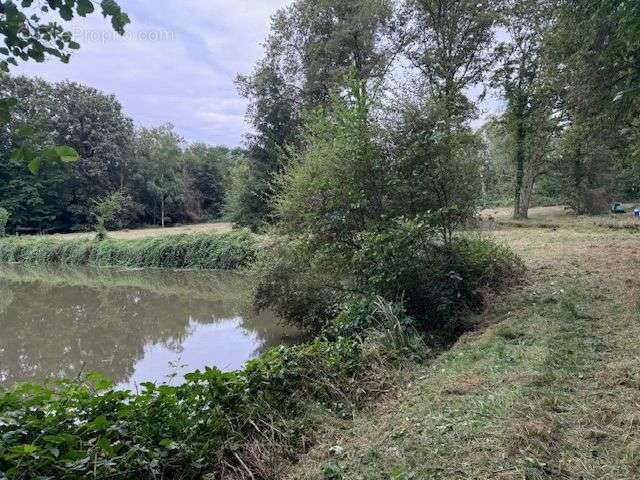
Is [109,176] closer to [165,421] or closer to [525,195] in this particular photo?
[525,195]

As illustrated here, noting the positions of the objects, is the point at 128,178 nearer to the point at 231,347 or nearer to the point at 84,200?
the point at 84,200

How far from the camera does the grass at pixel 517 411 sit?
2670 mm

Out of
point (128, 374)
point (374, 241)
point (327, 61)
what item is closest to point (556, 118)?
point (327, 61)

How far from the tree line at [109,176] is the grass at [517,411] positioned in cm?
2873

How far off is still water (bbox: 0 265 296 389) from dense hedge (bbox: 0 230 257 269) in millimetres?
1269

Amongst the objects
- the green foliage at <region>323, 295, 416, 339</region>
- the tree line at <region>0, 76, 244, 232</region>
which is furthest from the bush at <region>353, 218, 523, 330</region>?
the tree line at <region>0, 76, 244, 232</region>

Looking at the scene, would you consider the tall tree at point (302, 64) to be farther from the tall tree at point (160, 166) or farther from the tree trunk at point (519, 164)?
the tall tree at point (160, 166)

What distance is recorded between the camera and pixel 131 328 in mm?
11039

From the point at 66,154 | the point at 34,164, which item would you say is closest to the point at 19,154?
the point at 34,164

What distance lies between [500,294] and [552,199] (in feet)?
77.0

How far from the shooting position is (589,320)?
5.32m

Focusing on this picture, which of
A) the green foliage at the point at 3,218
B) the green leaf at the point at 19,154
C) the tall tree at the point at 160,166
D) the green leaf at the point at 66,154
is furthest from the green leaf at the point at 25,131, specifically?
the tall tree at the point at 160,166

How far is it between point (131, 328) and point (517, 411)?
9.94m

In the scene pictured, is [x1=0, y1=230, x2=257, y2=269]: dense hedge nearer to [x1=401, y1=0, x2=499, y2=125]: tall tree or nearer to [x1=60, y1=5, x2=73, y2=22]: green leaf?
[x1=401, y1=0, x2=499, y2=125]: tall tree
